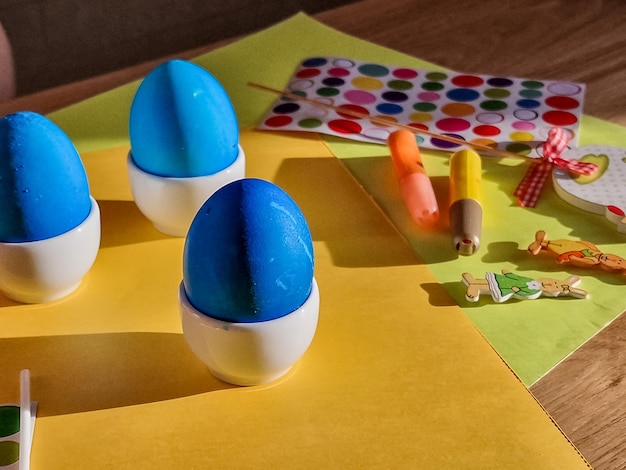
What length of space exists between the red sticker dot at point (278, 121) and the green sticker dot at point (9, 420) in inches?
16.5

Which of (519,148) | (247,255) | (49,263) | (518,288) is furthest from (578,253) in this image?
(49,263)

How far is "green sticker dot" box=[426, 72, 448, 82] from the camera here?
927 millimetres

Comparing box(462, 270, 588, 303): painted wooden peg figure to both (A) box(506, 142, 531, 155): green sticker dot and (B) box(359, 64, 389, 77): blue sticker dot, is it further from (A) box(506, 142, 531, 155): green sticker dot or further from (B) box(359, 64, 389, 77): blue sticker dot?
(B) box(359, 64, 389, 77): blue sticker dot

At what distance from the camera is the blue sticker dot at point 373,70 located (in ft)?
3.08

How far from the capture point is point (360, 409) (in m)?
0.52

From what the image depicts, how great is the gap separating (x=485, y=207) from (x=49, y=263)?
14.2 inches

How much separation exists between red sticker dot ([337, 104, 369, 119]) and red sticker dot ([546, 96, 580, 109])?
19cm

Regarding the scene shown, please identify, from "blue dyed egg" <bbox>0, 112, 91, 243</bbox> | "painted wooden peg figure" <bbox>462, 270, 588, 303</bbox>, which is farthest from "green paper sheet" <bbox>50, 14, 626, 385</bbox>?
"blue dyed egg" <bbox>0, 112, 91, 243</bbox>

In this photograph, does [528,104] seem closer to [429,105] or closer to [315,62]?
[429,105]

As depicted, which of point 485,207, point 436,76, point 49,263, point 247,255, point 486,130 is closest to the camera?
point 247,255

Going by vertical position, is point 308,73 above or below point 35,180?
below

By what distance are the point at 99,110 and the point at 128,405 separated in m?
0.43

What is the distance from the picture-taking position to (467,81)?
3.03ft

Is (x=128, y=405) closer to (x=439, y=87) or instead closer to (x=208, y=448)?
(x=208, y=448)
